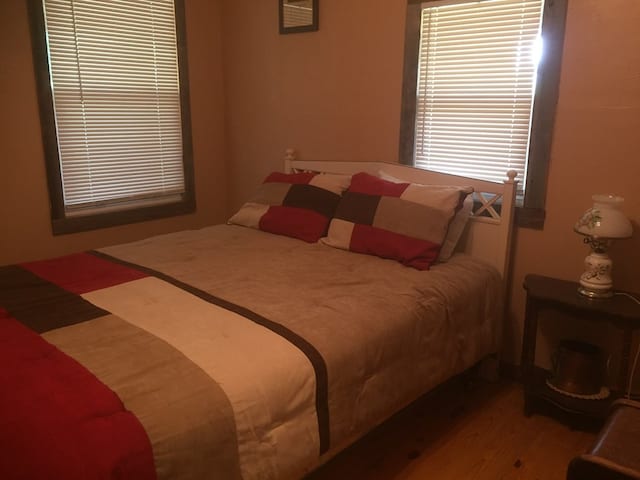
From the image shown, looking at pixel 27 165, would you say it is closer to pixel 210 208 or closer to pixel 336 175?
pixel 210 208

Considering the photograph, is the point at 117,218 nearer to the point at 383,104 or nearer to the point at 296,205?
the point at 296,205

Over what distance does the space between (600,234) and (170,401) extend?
1.82 m

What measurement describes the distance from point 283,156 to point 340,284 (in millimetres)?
1772

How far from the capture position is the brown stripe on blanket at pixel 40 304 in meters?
1.78

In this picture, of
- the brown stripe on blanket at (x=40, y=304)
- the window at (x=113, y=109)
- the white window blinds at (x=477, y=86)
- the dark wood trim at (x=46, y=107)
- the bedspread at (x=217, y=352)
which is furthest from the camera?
the window at (x=113, y=109)

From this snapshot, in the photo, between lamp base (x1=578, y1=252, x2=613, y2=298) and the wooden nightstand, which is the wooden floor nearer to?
the wooden nightstand

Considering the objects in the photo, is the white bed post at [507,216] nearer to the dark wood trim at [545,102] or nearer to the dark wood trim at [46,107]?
the dark wood trim at [545,102]

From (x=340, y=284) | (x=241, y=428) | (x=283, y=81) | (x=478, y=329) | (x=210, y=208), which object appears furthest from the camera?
(x=210, y=208)

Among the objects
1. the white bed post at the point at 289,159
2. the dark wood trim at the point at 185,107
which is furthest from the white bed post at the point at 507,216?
the dark wood trim at the point at 185,107

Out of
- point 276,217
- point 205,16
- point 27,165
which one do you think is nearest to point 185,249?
point 276,217

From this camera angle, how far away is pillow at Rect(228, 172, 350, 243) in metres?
2.89

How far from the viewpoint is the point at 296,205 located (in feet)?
9.82

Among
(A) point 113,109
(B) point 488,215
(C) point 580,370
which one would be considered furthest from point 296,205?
(C) point 580,370

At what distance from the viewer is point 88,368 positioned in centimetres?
146
